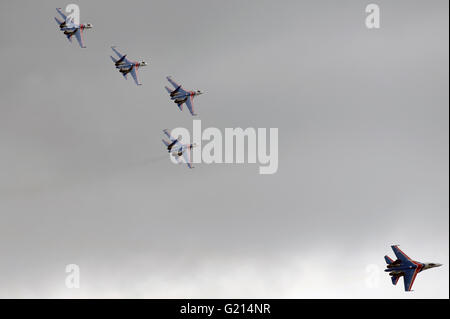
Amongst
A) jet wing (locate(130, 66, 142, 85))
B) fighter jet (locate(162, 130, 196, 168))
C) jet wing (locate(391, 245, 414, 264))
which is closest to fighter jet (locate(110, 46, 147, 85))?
jet wing (locate(130, 66, 142, 85))

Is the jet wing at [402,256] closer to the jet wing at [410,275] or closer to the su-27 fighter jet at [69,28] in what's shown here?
the jet wing at [410,275]

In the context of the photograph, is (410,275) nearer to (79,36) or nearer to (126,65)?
(126,65)

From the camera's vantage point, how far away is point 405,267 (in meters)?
136

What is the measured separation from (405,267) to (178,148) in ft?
166

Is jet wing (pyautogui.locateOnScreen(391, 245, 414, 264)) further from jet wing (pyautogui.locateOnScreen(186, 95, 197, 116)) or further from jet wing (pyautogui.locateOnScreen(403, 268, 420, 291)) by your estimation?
jet wing (pyautogui.locateOnScreen(186, 95, 197, 116))

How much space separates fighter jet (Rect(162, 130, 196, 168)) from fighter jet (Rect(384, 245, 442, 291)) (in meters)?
44.5

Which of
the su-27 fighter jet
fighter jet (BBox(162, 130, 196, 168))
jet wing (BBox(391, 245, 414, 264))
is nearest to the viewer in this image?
jet wing (BBox(391, 245, 414, 264))

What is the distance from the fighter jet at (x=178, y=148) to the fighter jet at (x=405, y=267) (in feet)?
146

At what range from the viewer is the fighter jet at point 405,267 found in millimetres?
136250

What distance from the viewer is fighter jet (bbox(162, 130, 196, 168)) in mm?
149625
